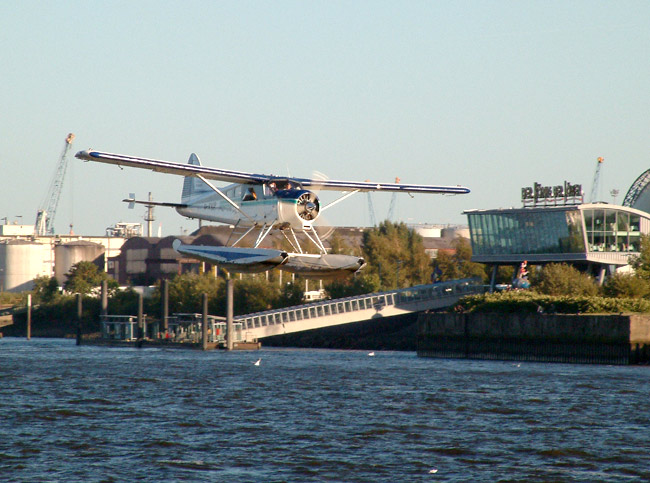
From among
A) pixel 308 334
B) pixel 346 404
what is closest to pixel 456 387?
pixel 346 404

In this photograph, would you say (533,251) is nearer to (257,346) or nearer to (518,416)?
(257,346)

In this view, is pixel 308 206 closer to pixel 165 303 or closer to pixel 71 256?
pixel 165 303

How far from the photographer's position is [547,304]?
2443 inches

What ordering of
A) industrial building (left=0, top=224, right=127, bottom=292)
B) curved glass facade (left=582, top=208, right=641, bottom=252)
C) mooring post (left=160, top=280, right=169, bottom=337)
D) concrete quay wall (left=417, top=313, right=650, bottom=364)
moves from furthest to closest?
industrial building (left=0, top=224, right=127, bottom=292) < mooring post (left=160, top=280, right=169, bottom=337) < curved glass facade (left=582, top=208, right=641, bottom=252) < concrete quay wall (left=417, top=313, right=650, bottom=364)

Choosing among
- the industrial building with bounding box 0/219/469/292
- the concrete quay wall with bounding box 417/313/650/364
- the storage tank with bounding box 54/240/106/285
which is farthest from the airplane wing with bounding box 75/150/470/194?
the storage tank with bounding box 54/240/106/285

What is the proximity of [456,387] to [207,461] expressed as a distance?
19569 millimetres

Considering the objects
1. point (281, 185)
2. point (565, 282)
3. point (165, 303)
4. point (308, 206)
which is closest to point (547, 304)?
point (565, 282)

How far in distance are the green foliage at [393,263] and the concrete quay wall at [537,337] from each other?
41.9m

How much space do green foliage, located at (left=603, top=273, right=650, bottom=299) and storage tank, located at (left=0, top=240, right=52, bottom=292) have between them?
110582 millimetres

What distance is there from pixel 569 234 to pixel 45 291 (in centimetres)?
6968

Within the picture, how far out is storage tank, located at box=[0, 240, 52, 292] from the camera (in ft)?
529

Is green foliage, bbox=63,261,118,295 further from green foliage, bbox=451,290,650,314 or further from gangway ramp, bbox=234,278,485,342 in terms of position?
green foliage, bbox=451,290,650,314

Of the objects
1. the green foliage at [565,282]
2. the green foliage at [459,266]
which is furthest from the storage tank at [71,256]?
the green foliage at [565,282]

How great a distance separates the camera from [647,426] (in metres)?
30.2
